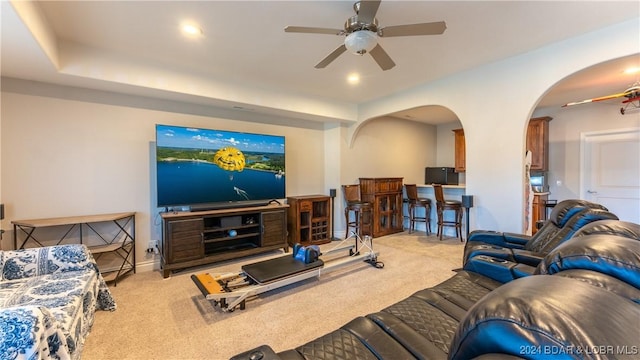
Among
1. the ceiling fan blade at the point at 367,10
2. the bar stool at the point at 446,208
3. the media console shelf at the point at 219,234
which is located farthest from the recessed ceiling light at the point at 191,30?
the bar stool at the point at 446,208

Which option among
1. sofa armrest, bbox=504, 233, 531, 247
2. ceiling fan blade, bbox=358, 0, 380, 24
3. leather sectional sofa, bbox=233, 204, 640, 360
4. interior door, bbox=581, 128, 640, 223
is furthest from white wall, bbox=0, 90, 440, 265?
interior door, bbox=581, 128, 640, 223

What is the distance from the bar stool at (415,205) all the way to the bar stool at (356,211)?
3.59 feet

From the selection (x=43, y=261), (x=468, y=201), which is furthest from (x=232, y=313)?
(x=468, y=201)

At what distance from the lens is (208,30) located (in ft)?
8.25

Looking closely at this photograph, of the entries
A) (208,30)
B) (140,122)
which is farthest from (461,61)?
(140,122)

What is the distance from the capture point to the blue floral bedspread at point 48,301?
1.22 metres

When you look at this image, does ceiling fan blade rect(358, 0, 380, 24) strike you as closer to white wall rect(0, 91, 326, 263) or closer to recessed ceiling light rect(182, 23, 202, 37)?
A: recessed ceiling light rect(182, 23, 202, 37)

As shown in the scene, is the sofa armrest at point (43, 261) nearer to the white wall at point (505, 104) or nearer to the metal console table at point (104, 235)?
the metal console table at point (104, 235)

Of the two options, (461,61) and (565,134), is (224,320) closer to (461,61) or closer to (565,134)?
(461,61)

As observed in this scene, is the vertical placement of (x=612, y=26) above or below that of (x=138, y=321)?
above

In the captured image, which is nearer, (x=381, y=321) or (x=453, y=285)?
(x=381, y=321)

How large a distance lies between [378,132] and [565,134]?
369cm

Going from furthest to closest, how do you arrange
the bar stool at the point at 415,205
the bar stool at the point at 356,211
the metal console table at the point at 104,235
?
the bar stool at the point at 415,205 < the bar stool at the point at 356,211 < the metal console table at the point at 104,235

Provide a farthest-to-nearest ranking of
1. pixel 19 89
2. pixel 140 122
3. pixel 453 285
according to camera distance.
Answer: pixel 140 122 < pixel 19 89 < pixel 453 285
